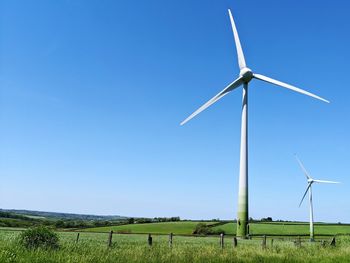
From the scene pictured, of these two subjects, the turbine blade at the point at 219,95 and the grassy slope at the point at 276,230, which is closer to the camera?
the turbine blade at the point at 219,95

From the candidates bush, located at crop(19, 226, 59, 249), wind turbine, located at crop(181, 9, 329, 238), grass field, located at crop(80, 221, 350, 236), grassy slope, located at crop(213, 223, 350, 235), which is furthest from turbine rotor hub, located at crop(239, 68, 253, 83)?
grassy slope, located at crop(213, 223, 350, 235)

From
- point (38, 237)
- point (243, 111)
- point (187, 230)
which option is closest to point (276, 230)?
point (187, 230)

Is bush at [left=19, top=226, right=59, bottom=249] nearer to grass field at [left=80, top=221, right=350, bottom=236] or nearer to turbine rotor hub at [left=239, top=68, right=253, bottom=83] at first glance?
turbine rotor hub at [left=239, top=68, right=253, bottom=83]

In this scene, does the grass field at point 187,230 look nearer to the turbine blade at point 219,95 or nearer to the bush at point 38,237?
the turbine blade at point 219,95

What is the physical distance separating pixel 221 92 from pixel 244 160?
7820mm

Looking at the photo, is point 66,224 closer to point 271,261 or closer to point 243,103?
point 243,103

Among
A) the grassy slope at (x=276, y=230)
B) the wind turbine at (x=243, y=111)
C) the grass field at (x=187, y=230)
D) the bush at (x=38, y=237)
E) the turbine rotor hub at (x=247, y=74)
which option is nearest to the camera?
the bush at (x=38, y=237)

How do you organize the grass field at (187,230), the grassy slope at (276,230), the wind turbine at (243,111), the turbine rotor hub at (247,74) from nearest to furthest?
the wind turbine at (243,111) → the turbine rotor hub at (247,74) → the grass field at (187,230) → the grassy slope at (276,230)

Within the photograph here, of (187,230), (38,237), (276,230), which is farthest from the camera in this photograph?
(276,230)

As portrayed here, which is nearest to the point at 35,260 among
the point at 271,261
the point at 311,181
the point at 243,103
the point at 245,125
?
the point at 271,261

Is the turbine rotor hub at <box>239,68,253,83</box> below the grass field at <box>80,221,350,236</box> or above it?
above

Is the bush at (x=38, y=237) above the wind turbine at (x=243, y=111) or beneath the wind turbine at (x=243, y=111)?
beneath

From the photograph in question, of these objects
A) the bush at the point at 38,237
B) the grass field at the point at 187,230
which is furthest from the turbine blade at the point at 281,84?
the grass field at the point at 187,230

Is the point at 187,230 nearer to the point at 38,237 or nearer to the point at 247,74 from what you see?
the point at 247,74
